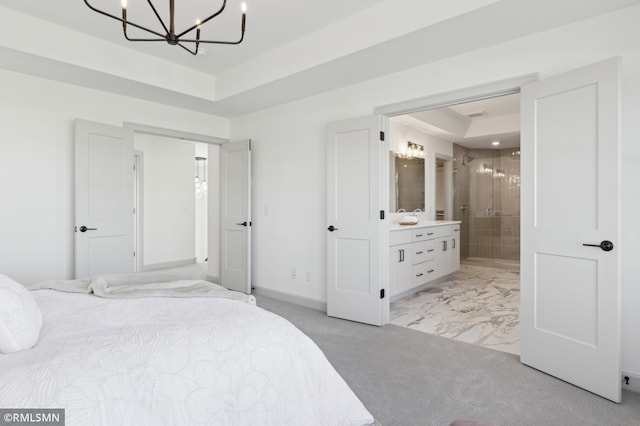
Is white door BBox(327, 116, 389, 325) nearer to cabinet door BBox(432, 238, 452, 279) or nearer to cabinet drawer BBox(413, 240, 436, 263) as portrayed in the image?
cabinet drawer BBox(413, 240, 436, 263)

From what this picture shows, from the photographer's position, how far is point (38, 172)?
3580 millimetres

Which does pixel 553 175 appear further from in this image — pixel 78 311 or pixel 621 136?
pixel 78 311

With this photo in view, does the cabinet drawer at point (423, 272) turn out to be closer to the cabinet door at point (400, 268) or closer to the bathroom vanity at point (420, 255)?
the bathroom vanity at point (420, 255)

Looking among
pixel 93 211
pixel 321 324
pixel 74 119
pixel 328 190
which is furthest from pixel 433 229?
pixel 74 119

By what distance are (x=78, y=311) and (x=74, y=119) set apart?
2.90m

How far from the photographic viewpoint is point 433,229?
523 cm

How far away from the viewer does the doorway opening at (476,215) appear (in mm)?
3730

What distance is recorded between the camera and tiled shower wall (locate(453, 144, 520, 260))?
741 cm

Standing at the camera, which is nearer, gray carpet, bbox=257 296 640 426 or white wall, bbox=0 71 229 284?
gray carpet, bbox=257 296 640 426

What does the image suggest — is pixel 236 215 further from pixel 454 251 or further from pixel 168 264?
pixel 454 251

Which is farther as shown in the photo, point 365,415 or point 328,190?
point 328,190

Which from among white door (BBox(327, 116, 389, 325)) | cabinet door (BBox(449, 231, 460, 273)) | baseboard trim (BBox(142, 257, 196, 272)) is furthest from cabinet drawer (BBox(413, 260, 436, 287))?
baseboard trim (BBox(142, 257, 196, 272))

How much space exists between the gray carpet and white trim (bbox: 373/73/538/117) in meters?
2.09

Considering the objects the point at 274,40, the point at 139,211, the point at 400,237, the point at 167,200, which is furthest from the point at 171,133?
the point at 400,237
